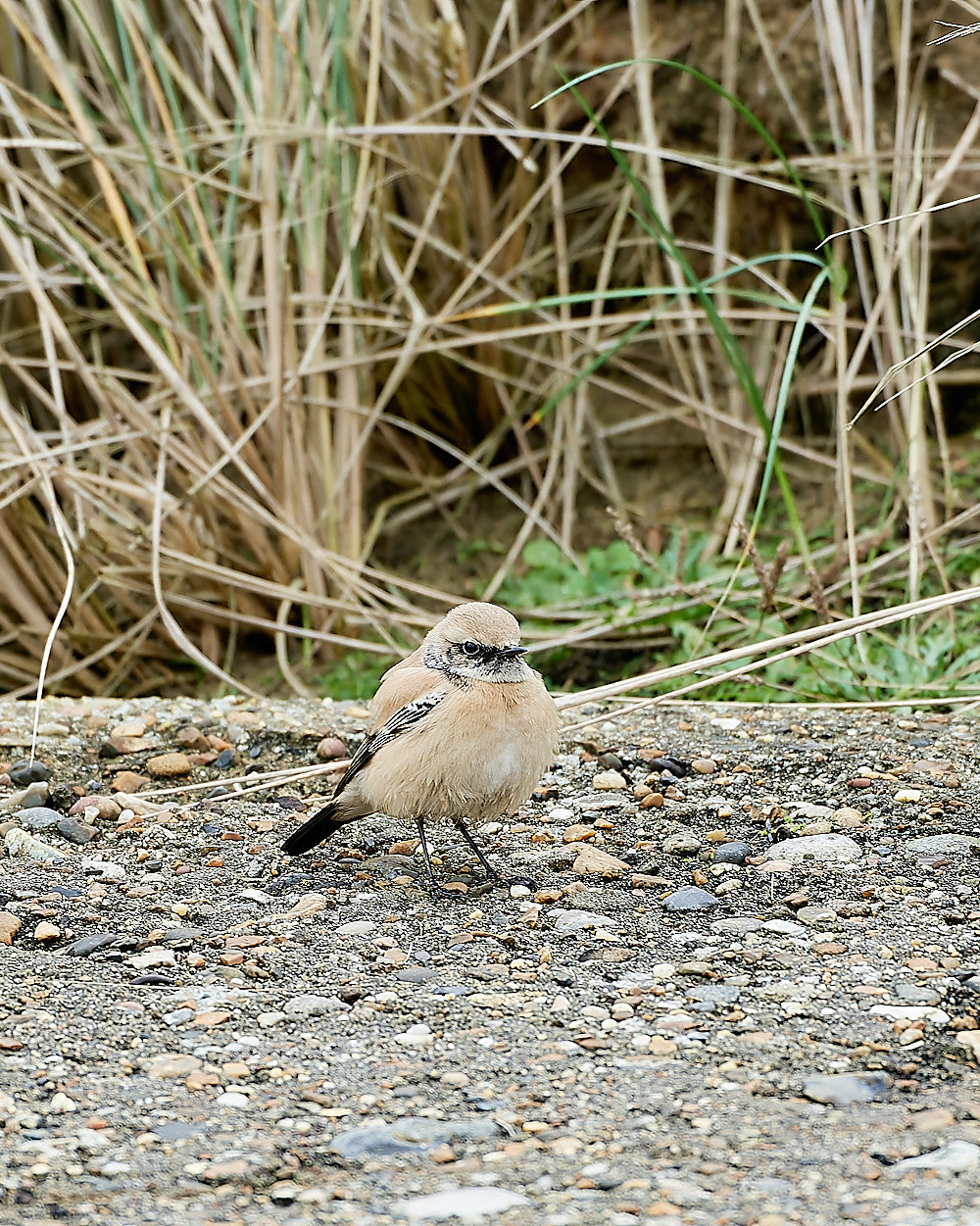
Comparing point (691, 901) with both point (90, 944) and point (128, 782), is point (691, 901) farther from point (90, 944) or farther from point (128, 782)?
point (128, 782)

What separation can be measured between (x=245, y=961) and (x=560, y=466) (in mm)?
3334

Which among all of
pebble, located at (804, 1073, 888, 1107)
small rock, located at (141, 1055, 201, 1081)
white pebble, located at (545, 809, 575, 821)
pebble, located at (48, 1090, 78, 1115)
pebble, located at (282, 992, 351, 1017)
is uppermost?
pebble, located at (48, 1090, 78, 1115)

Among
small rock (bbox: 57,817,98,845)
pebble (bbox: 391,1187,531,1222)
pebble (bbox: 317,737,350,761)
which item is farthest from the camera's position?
pebble (bbox: 317,737,350,761)

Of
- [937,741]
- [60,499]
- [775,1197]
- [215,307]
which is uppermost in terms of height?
[215,307]

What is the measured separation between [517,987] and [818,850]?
801 mm

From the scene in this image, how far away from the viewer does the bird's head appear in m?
2.90

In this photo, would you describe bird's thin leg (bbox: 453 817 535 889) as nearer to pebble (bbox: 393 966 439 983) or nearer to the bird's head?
the bird's head

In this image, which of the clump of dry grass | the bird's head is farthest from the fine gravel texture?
the clump of dry grass

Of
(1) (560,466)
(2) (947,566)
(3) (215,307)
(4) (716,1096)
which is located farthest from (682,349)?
(4) (716,1096)

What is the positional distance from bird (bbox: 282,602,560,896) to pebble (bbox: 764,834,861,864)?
508mm

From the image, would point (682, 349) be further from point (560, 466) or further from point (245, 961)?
point (245, 961)

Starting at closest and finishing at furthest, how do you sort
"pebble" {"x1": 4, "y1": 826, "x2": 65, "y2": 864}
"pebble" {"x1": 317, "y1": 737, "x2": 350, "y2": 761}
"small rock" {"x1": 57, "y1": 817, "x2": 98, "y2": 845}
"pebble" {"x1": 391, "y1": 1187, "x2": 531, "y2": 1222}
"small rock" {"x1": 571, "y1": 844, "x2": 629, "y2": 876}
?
"pebble" {"x1": 391, "y1": 1187, "x2": 531, "y2": 1222} → "small rock" {"x1": 571, "y1": 844, "x2": 629, "y2": 876} → "pebble" {"x1": 4, "y1": 826, "x2": 65, "y2": 864} → "small rock" {"x1": 57, "y1": 817, "x2": 98, "y2": 845} → "pebble" {"x1": 317, "y1": 737, "x2": 350, "y2": 761}

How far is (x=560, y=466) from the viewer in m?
5.57

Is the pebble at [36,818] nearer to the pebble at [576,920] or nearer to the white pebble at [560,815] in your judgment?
the white pebble at [560,815]
